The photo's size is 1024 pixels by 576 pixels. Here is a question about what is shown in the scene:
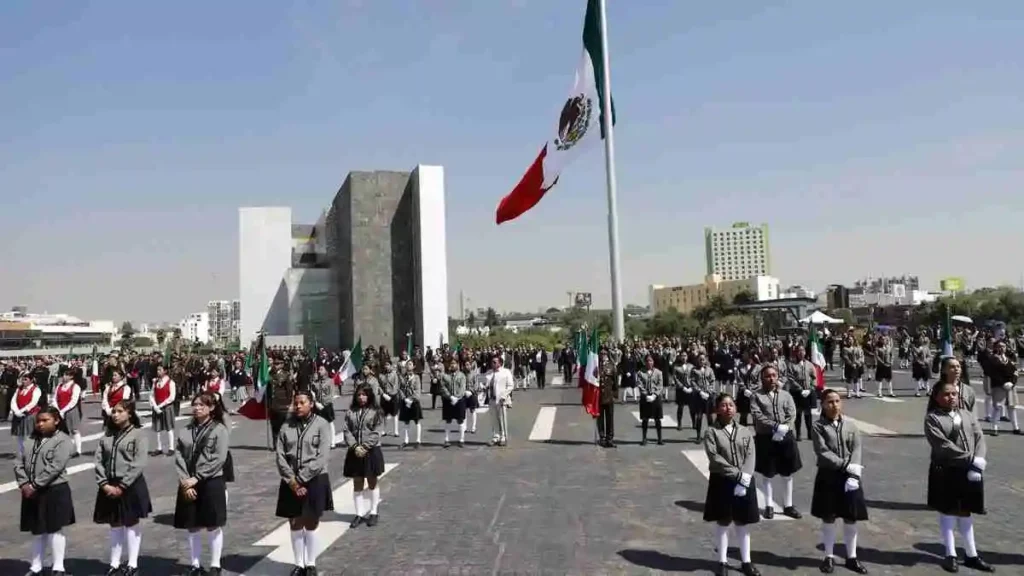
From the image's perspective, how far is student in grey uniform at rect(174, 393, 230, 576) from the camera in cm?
734

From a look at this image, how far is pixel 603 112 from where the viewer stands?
94.2ft

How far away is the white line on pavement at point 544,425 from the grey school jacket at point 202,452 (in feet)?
33.4

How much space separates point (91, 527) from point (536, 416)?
1371cm

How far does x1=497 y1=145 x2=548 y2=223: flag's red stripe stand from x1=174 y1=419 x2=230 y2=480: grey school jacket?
72.6ft

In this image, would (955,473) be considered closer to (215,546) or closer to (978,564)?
(978,564)

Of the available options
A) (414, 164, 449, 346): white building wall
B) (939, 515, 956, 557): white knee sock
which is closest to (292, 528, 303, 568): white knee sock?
(939, 515, 956, 557): white knee sock

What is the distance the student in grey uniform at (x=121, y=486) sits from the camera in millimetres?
7418

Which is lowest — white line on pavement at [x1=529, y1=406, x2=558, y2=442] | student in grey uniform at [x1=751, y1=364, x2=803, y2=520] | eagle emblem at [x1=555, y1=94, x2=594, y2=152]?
white line on pavement at [x1=529, y1=406, x2=558, y2=442]

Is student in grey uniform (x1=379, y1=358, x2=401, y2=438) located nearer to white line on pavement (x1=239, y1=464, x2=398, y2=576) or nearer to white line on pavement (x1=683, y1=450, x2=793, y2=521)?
white line on pavement (x1=239, y1=464, x2=398, y2=576)

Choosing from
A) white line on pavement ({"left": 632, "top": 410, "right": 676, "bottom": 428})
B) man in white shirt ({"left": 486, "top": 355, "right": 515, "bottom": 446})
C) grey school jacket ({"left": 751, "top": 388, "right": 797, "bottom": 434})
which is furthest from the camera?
white line on pavement ({"left": 632, "top": 410, "right": 676, "bottom": 428})

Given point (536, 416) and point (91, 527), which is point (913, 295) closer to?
point (536, 416)

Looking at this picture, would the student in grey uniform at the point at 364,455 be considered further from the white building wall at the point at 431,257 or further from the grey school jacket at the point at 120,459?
the white building wall at the point at 431,257

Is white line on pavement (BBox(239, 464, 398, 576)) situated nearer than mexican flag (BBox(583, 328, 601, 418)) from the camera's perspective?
Yes

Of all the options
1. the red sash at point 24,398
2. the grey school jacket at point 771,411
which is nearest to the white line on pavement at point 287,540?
the grey school jacket at point 771,411
